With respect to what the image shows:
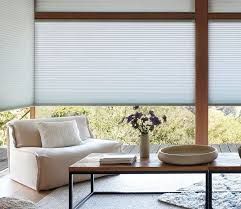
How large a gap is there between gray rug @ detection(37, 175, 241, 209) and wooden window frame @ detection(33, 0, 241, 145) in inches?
54.2

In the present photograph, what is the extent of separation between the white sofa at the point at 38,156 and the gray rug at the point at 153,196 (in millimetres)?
183

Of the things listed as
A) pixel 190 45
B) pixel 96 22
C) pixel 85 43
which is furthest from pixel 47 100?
pixel 190 45

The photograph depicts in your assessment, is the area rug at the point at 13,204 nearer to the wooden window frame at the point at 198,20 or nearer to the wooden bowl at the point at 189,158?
the wooden bowl at the point at 189,158

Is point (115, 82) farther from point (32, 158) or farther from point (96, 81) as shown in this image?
point (32, 158)

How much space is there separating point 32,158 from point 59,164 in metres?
0.31

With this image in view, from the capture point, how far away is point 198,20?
Result: 590 cm

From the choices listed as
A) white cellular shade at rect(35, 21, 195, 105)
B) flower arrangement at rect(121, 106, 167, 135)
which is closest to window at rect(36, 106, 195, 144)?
white cellular shade at rect(35, 21, 195, 105)

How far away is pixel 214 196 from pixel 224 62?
8.96 feet

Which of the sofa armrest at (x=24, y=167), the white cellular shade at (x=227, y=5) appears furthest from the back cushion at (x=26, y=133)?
the white cellular shade at (x=227, y=5)

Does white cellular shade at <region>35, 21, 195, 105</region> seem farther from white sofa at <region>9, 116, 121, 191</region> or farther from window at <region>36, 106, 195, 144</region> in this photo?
white sofa at <region>9, 116, 121, 191</region>

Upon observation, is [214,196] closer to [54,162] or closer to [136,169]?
[136,169]

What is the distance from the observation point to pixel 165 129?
6.24 metres

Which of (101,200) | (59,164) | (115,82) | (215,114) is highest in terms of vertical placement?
(115,82)

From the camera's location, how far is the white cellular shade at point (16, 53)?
5.01 metres
